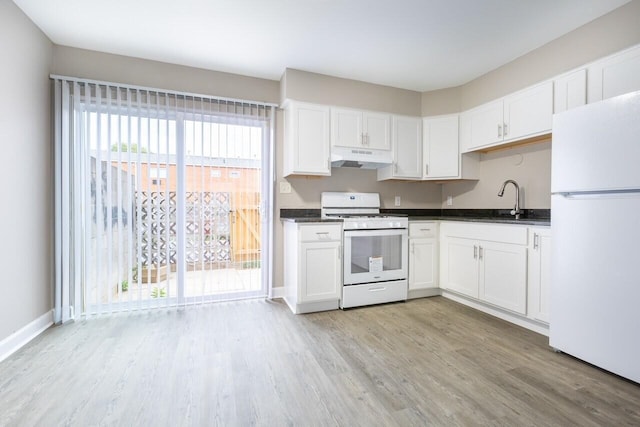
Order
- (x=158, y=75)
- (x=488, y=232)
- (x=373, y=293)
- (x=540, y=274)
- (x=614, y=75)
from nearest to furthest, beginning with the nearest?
(x=614, y=75) < (x=540, y=274) < (x=488, y=232) < (x=158, y=75) < (x=373, y=293)

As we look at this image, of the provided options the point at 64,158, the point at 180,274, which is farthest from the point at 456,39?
the point at 64,158

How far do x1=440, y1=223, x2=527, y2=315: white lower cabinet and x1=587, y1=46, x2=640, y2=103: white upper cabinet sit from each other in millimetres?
1120

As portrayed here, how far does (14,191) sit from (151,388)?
1.73 meters

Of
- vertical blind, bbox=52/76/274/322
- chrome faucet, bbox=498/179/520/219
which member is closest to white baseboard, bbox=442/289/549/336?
chrome faucet, bbox=498/179/520/219

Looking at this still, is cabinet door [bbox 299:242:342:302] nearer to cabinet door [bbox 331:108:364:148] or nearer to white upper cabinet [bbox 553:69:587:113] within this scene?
cabinet door [bbox 331:108:364:148]

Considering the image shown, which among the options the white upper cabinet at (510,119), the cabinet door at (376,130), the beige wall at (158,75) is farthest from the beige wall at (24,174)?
the white upper cabinet at (510,119)

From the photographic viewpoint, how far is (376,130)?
3248mm

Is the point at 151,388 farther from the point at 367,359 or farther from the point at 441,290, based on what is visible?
the point at 441,290

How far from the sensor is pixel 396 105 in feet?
11.1

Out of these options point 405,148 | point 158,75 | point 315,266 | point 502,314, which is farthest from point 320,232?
point 158,75

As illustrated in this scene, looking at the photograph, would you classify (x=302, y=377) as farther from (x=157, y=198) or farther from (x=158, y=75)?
(x=158, y=75)

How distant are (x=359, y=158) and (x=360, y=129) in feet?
1.09

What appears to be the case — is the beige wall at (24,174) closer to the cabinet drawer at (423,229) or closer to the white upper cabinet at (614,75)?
the cabinet drawer at (423,229)

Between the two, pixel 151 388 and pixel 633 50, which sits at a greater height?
pixel 633 50
